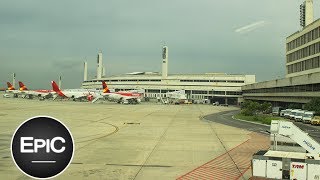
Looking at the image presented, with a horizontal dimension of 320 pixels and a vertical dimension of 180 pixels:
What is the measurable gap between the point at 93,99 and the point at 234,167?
14040 centimetres

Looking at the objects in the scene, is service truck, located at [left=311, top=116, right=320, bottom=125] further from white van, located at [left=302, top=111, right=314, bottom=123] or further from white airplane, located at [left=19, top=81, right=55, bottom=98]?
white airplane, located at [left=19, top=81, right=55, bottom=98]

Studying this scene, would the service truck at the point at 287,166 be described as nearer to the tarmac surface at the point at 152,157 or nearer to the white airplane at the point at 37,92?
the tarmac surface at the point at 152,157

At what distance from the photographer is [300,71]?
376ft

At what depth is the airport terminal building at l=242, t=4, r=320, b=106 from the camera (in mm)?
84062

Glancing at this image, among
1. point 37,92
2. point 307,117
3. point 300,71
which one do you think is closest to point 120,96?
point 37,92

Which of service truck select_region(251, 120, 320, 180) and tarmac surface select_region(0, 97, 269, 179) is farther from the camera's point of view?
tarmac surface select_region(0, 97, 269, 179)

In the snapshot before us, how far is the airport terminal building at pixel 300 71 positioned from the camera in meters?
84.1

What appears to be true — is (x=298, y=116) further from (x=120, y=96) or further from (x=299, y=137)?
(x=120, y=96)

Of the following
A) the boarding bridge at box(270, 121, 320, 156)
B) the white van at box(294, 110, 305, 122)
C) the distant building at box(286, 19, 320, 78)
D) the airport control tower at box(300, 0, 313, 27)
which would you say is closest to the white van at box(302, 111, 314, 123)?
the white van at box(294, 110, 305, 122)

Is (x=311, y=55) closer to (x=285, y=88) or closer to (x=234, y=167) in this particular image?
(x=285, y=88)

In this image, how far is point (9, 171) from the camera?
18.9 meters

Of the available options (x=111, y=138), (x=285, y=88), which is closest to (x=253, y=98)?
(x=285, y=88)

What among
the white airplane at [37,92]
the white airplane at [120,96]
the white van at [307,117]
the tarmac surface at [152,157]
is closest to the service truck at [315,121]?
the white van at [307,117]

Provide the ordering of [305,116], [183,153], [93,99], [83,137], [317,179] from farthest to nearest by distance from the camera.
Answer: [93,99] < [305,116] < [83,137] < [183,153] < [317,179]
